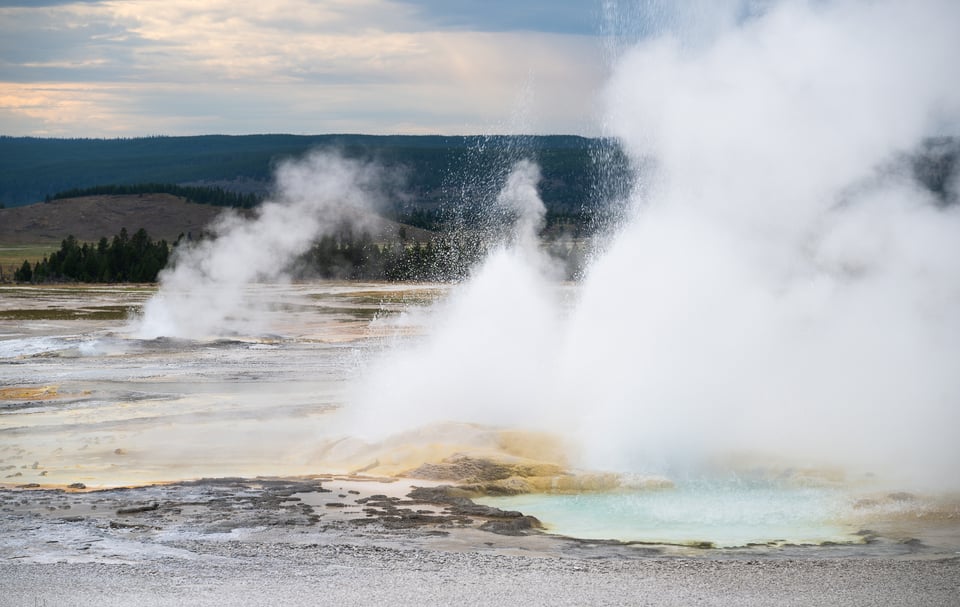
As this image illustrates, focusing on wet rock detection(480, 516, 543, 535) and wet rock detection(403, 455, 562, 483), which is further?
wet rock detection(403, 455, 562, 483)

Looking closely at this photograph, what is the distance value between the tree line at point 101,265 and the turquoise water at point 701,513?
68.1 meters

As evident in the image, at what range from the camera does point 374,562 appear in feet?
37.0

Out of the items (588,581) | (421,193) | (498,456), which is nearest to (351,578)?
(588,581)

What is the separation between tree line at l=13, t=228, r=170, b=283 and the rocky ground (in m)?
66.7

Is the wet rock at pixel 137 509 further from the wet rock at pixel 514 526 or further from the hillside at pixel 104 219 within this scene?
the hillside at pixel 104 219

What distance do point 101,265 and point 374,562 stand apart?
2857 inches

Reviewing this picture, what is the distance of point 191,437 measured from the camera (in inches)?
760

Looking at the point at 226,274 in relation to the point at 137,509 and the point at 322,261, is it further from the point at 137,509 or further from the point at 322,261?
the point at 137,509

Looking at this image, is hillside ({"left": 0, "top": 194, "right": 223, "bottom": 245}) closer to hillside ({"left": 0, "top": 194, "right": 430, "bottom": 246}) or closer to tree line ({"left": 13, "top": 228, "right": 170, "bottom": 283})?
hillside ({"left": 0, "top": 194, "right": 430, "bottom": 246})

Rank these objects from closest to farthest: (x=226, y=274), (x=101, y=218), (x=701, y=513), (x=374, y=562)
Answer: (x=374, y=562), (x=701, y=513), (x=226, y=274), (x=101, y=218)

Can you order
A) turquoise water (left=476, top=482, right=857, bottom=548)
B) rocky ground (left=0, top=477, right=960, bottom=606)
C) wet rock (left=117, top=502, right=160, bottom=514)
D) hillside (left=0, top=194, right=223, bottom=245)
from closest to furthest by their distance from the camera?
rocky ground (left=0, top=477, right=960, bottom=606) < turquoise water (left=476, top=482, right=857, bottom=548) < wet rock (left=117, top=502, right=160, bottom=514) < hillside (left=0, top=194, right=223, bottom=245)

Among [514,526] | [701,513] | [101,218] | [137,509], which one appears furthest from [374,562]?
[101,218]

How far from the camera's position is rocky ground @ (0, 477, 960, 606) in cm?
1019

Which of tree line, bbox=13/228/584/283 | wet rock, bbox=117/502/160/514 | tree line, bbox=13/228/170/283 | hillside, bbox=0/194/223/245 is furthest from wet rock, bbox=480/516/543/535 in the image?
hillside, bbox=0/194/223/245
